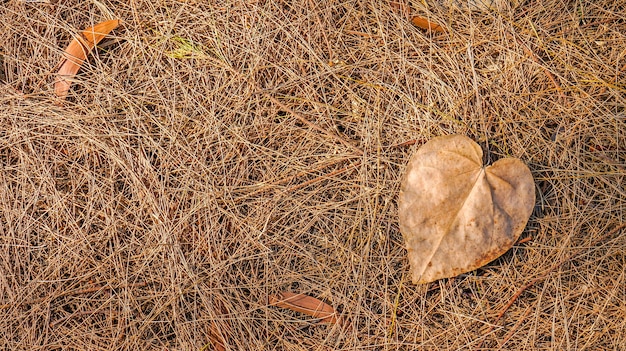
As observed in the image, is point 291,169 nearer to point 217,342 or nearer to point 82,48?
point 217,342

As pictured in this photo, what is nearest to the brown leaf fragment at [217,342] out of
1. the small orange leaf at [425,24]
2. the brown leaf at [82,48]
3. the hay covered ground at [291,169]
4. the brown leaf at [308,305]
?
the hay covered ground at [291,169]

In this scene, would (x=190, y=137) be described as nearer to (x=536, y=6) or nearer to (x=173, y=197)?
(x=173, y=197)

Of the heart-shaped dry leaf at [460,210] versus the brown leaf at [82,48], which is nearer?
the heart-shaped dry leaf at [460,210]

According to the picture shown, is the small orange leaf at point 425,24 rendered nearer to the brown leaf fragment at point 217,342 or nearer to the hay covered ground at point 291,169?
the hay covered ground at point 291,169

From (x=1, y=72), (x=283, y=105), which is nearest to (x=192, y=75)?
(x=283, y=105)

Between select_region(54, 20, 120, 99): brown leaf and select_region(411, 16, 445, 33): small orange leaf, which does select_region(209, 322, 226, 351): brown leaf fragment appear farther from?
select_region(411, 16, 445, 33): small orange leaf

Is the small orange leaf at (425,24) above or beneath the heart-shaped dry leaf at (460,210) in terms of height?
above

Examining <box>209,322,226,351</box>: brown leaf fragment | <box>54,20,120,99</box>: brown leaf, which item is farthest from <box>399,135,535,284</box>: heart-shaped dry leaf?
<box>54,20,120,99</box>: brown leaf
